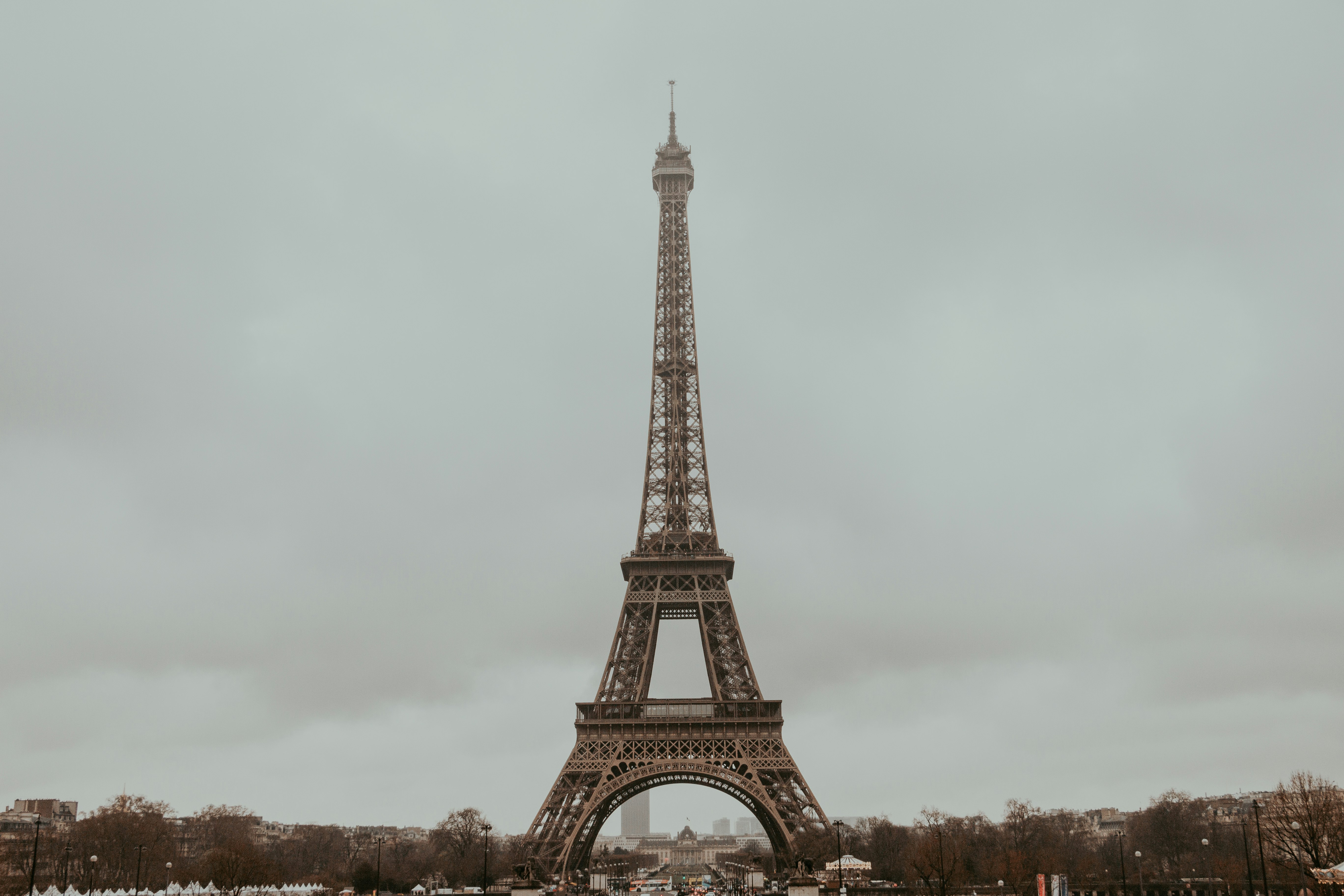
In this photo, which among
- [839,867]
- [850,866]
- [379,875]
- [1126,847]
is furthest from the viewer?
[1126,847]

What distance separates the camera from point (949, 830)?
107375 mm

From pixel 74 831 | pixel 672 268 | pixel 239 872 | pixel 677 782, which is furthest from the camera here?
pixel 74 831

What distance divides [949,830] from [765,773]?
46.6m

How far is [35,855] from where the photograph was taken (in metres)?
47.8

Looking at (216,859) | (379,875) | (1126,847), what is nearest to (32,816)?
(216,859)

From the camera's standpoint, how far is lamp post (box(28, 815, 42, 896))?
46.1m

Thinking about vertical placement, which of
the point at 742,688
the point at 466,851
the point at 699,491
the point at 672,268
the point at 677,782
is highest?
the point at 672,268

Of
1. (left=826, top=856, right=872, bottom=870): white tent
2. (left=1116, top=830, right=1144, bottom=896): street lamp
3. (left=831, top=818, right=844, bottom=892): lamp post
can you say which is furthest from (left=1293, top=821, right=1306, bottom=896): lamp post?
(left=826, top=856, right=872, bottom=870): white tent

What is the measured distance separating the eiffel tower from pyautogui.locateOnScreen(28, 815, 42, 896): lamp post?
86.6ft

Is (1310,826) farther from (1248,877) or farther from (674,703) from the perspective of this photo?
(674,703)

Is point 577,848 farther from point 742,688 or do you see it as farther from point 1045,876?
point 1045,876

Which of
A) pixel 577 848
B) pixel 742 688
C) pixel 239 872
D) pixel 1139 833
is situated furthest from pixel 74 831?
pixel 1139 833

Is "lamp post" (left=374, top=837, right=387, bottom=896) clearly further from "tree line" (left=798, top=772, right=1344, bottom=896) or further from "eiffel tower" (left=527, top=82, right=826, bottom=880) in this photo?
"tree line" (left=798, top=772, right=1344, bottom=896)

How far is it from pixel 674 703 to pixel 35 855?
37.5 metres
